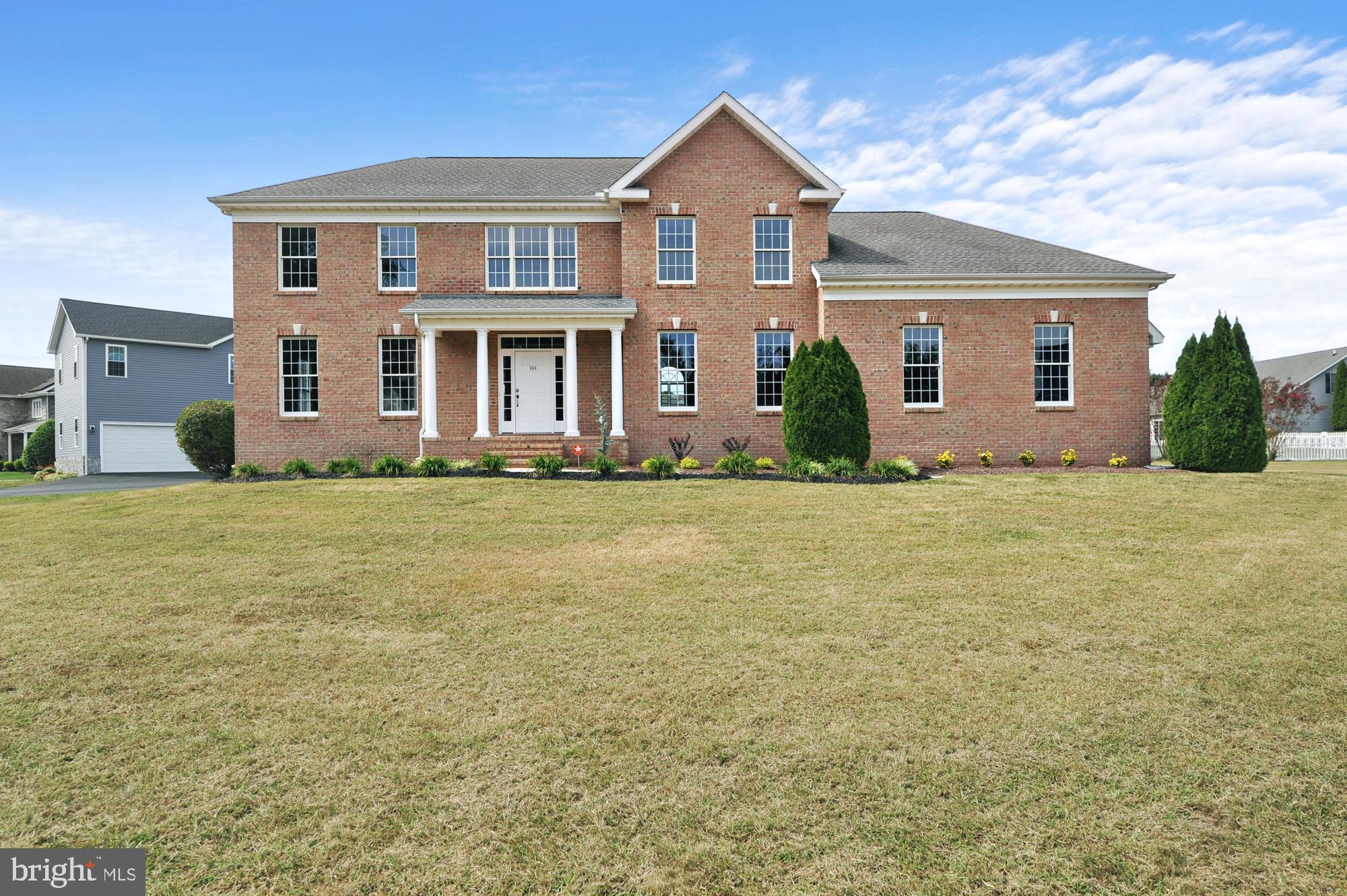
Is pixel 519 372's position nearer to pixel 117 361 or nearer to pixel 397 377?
pixel 397 377

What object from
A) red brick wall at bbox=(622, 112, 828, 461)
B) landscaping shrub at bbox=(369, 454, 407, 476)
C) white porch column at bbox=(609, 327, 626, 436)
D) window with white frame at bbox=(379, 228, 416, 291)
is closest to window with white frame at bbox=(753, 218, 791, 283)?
red brick wall at bbox=(622, 112, 828, 461)

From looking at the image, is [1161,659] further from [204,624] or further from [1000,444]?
[1000,444]

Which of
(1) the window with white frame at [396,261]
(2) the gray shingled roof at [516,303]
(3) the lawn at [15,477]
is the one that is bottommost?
(3) the lawn at [15,477]

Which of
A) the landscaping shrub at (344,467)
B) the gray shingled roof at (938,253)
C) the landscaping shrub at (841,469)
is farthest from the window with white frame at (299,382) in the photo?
the gray shingled roof at (938,253)

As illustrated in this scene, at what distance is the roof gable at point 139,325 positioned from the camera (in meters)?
31.8

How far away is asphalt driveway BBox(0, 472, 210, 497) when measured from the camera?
18473 mm

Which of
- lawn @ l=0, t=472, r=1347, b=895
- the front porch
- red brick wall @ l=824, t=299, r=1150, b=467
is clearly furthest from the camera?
red brick wall @ l=824, t=299, r=1150, b=467

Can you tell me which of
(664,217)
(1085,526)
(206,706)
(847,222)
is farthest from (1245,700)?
(847,222)

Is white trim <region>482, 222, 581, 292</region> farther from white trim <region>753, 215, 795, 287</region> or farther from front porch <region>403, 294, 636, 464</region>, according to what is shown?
white trim <region>753, 215, 795, 287</region>

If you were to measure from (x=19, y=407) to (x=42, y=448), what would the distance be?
12.4 m

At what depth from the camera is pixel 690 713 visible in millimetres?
4570

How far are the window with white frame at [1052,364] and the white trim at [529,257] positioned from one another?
12590 millimetres

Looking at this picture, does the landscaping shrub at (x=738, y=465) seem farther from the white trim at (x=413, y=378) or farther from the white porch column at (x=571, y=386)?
the white trim at (x=413, y=378)

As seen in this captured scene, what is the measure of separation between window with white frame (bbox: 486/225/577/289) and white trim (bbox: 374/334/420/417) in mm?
2672
